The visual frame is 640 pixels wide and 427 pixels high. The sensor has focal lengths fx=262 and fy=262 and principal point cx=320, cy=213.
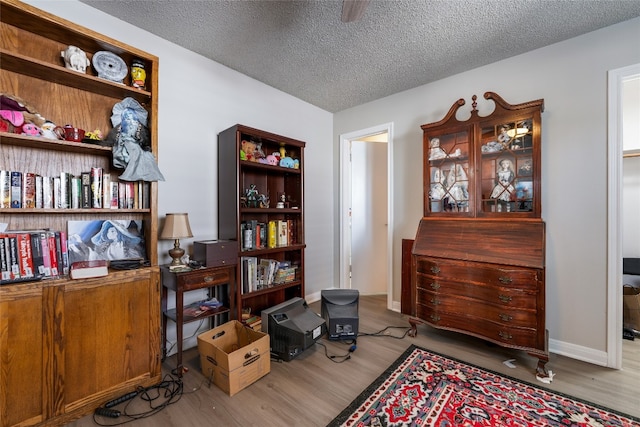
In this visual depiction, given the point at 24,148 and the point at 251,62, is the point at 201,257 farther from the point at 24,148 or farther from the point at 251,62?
the point at 251,62

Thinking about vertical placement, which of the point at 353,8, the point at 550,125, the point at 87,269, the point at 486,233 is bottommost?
the point at 87,269

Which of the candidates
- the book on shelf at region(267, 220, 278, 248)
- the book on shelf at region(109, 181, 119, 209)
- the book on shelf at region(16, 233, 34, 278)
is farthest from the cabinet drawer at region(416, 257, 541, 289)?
the book on shelf at region(16, 233, 34, 278)

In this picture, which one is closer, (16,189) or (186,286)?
(16,189)

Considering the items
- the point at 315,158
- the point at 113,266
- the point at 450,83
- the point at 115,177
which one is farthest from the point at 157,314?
the point at 450,83

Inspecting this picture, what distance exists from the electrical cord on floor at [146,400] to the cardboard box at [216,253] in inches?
32.0

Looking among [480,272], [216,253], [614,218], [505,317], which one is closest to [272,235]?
[216,253]

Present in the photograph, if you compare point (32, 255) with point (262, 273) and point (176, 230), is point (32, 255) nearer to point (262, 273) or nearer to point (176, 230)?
point (176, 230)

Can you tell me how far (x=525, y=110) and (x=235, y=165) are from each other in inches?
95.1

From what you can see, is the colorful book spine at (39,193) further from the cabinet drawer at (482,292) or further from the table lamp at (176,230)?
the cabinet drawer at (482,292)

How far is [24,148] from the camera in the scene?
1573 millimetres

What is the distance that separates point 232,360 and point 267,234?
48.5 inches

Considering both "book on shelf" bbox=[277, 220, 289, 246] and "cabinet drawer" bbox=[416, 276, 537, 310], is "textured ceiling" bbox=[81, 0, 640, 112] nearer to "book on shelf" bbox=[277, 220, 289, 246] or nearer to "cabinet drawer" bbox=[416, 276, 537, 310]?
"book on shelf" bbox=[277, 220, 289, 246]

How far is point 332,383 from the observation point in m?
1.80

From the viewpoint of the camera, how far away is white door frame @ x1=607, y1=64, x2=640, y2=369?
1.94 m
